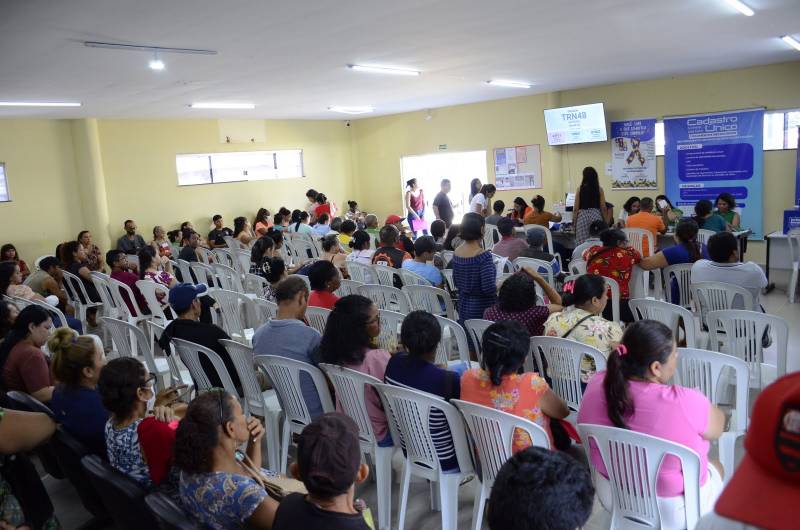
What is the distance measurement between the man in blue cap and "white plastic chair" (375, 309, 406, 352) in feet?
3.29

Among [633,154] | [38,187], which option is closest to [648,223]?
[633,154]

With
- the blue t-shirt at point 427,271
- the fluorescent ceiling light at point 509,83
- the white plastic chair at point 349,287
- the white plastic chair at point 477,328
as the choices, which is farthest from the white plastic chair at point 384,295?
the fluorescent ceiling light at point 509,83

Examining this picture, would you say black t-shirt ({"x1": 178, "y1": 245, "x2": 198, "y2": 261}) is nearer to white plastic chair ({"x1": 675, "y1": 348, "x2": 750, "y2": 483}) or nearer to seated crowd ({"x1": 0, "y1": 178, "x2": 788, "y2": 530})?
seated crowd ({"x1": 0, "y1": 178, "x2": 788, "y2": 530})

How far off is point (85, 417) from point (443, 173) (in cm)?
1194

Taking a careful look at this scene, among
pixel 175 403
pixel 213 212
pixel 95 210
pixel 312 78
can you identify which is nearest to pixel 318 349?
pixel 175 403

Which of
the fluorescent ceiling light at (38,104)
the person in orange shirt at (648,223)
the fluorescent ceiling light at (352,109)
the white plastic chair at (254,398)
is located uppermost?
the fluorescent ceiling light at (352,109)

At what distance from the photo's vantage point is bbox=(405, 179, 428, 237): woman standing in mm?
12656

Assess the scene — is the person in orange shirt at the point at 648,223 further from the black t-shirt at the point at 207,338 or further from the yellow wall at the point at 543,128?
the black t-shirt at the point at 207,338

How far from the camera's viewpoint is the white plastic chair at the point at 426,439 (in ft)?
8.52

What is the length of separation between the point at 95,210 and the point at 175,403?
366 inches

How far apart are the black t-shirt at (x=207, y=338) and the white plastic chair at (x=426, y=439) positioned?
4.17 feet

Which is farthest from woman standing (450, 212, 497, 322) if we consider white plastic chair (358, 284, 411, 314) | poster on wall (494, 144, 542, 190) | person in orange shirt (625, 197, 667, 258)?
poster on wall (494, 144, 542, 190)

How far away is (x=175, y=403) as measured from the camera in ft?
9.13

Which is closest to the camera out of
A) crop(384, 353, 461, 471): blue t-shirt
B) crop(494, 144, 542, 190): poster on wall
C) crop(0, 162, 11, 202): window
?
crop(384, 353, 461, 471): blue t-shirt
